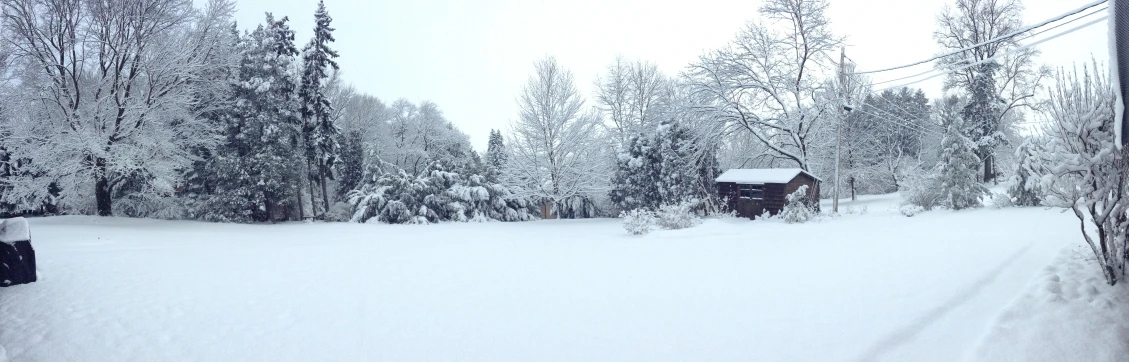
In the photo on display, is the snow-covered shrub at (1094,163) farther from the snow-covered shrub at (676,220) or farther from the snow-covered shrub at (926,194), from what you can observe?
the snow-covered shrub at (926,194)

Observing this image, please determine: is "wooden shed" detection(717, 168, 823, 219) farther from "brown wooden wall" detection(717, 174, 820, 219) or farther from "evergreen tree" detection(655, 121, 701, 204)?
"evergreen tree" detection(655, 121, 701, 204)

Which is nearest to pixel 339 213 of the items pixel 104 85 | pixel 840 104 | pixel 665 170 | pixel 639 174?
pixel 104 85

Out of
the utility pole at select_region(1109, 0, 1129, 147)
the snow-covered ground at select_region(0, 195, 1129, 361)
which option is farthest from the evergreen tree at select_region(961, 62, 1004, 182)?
the utility pole at select_region(1109, 0, 1129, 147)

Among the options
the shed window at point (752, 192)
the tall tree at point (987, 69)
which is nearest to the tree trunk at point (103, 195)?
the shed window at point (752, 192)

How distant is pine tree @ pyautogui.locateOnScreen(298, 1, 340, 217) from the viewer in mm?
24062

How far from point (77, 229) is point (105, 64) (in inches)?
258

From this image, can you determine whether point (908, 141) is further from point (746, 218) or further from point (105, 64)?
point (105, 64)

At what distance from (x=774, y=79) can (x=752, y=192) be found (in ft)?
17.9

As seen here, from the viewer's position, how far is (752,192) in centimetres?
1794

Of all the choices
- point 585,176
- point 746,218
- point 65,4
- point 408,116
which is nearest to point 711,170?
point 746,218

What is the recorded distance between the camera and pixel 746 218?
58.3 ft

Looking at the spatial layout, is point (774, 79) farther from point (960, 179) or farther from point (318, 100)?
point (318, 100)

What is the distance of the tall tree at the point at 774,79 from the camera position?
1984 cm

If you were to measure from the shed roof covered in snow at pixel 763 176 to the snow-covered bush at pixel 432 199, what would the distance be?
9869 mm
